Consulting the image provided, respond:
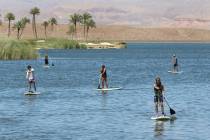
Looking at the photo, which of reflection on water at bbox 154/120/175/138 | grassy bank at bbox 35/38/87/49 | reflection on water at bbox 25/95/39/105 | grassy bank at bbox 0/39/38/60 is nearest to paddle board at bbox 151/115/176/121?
reflection on water at bbox 154/120/175/138

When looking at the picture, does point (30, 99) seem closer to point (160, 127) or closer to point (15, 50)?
point (160, 127)

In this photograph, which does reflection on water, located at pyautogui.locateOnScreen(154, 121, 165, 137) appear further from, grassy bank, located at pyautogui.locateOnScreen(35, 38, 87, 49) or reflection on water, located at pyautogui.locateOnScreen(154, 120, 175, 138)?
grassy bank, located at pyautogui.locateOnScreen(35, 38, 87, 49)

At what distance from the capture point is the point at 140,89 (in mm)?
54375

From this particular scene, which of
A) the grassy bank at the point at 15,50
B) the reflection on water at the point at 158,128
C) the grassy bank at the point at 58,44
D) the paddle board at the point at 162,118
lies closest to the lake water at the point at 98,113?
the reflection on water at the point at 158,128

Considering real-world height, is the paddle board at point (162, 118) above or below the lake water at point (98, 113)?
above

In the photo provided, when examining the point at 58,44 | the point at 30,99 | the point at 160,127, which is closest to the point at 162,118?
the point at 160,127

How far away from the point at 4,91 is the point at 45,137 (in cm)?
2352

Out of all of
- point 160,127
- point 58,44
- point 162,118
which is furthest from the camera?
point 58,44

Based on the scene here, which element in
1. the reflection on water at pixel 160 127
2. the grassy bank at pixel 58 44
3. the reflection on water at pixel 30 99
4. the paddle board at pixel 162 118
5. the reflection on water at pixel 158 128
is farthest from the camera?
the grassy bank at pixel 58 44

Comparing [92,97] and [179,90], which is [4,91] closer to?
[92,97]

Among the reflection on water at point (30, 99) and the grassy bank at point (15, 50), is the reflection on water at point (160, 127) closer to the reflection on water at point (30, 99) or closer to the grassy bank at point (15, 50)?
the reflection on water at point (30, 99)

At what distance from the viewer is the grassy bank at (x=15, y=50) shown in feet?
312

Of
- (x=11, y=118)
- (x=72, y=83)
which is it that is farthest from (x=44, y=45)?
(x=11, y=118)

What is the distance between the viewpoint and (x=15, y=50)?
101250 mm
